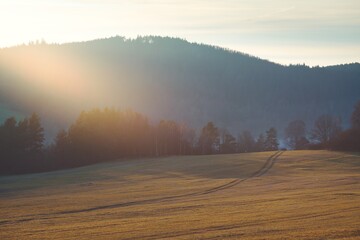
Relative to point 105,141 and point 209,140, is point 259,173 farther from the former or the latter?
point 209,140

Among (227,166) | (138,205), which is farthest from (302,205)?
(227,166)

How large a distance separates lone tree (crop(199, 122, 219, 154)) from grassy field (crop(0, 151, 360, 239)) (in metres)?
39.1

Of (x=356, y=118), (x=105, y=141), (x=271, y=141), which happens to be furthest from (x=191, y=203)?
(x=271, y=141)

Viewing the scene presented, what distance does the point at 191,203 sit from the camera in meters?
40.0

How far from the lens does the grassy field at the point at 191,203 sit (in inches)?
1089

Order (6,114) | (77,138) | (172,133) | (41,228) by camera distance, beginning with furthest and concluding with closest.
A: (6,114)
(172,133)
(77,138)
(41,228)

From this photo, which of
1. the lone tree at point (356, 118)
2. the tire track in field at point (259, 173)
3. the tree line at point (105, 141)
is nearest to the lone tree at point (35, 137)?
the tree line at point (105, 141)

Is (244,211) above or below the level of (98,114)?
below

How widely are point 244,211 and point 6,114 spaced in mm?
168957

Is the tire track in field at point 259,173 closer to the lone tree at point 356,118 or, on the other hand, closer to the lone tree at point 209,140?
the lone tree at point 356,118

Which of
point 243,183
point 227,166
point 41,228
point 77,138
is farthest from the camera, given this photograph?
point 77,138

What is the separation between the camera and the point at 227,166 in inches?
2918

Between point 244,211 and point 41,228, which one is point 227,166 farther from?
point 41,228

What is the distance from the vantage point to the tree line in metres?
90.9
